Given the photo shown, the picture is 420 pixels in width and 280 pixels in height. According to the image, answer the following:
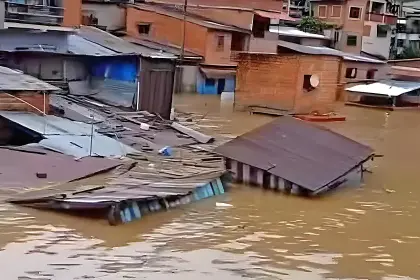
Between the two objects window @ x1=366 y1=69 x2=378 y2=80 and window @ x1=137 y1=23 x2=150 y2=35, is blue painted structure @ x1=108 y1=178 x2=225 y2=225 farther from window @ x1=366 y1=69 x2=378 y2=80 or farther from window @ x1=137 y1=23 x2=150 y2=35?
window @ x1=366 y1=69 x2=378 y2=80

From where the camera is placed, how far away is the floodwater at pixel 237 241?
31.1 ft

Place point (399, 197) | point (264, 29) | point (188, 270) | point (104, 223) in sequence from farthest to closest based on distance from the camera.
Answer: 1. point (264, 29)
2. point (399, 197)
3. point (104, 223)
4. point (188, 270)

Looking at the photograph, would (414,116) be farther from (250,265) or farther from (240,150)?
(250,265)

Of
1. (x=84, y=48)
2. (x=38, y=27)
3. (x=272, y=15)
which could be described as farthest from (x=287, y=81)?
(x=272, y=15)

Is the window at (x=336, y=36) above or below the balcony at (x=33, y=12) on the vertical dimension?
below

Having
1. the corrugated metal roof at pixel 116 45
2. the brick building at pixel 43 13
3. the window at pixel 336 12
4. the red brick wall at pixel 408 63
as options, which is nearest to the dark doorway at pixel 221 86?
the corrugated metal roof at pixel 116 45

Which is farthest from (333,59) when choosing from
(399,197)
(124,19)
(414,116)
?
(399,197)

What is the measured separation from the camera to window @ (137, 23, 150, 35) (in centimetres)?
3706

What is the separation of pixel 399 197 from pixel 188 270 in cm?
674

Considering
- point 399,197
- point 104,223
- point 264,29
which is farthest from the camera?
point 264,29

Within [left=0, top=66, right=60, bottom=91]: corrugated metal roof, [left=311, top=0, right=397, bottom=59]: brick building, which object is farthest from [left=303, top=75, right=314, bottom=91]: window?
[left=311, top=0, right=397, bottom=59]: brick building

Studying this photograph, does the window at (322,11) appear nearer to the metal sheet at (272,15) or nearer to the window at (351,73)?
the metal sheet at (272,15)

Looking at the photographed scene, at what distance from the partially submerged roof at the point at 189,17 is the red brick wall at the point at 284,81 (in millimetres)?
6473

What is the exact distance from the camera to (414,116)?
105 feet
